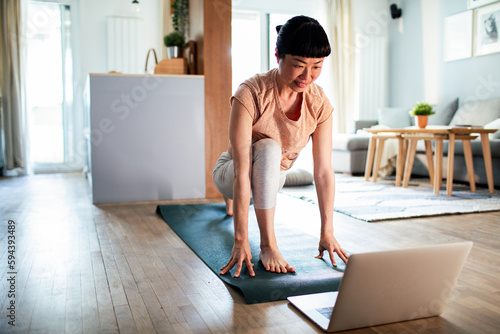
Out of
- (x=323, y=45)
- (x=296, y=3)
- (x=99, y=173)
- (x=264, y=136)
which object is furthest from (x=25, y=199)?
(x=296, y=3)

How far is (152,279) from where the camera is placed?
148 centimetres

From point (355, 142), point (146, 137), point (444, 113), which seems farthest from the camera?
point (444, 113)

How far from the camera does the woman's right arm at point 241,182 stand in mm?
1415

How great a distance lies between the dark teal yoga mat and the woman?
41mm

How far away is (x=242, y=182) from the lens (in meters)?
1.44

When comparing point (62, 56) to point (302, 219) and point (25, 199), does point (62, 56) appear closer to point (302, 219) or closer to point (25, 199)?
point (25, 199)

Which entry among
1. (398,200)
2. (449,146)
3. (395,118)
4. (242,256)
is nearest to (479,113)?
(395,118)

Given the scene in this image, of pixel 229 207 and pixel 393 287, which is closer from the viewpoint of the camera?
pixel 393 287

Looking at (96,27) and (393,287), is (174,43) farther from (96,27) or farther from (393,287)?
(393,287)

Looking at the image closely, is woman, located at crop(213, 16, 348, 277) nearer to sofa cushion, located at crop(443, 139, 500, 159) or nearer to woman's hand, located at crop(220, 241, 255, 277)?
woman's hand, located at crop(220, 241, 255, 277)

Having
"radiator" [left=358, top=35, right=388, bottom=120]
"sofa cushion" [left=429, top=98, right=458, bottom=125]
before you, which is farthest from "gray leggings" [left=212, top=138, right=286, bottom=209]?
"radiator" [left=358, top=35, right=388, bottom=120]

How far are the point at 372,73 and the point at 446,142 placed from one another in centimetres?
251

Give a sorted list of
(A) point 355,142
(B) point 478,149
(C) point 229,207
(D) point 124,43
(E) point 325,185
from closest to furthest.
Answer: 1. (E) point 325,185
2. (C) point 229,207
3. (B) point 478,149
4. (A) point 355,142
5. (D) point 124,43

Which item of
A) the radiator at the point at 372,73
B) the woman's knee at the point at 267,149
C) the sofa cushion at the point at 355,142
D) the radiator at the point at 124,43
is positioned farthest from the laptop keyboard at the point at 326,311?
the radiator at the point at 372,73
